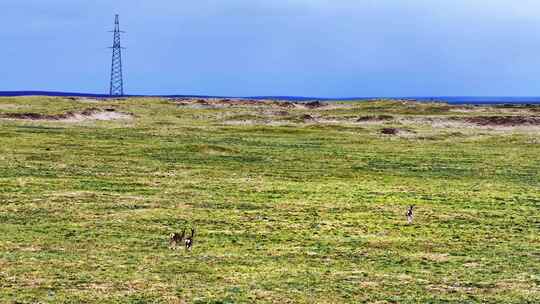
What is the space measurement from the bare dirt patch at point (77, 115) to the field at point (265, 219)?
2039 centimetres

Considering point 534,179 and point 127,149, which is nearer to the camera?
point 534,179

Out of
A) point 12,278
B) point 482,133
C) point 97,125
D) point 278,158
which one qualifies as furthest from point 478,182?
point 97,125

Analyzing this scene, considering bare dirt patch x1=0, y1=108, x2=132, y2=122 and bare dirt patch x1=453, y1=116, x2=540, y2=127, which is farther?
bare dirt patch x1=453, y1=116, x2=540, y2=127

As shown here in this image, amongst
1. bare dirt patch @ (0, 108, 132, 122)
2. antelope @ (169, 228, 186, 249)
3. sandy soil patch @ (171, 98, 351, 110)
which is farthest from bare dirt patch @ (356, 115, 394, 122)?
antelope @ (169, 228, 186, 249)

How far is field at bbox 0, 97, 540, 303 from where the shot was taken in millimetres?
23297

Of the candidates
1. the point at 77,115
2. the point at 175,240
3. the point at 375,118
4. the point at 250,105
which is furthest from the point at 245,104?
the point at 175,240

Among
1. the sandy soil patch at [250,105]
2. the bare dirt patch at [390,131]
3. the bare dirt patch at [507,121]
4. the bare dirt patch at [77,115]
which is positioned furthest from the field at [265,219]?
the sandy soil patch at [250,105]

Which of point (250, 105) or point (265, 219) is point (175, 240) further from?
point (250, 105)

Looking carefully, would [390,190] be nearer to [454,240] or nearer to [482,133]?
[454,240]

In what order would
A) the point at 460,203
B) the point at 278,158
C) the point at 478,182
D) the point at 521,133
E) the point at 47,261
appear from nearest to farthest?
the point at 47,261 → the point at 460,203 → the point at 478,182 → the point at 278,158 → the point at 521,133

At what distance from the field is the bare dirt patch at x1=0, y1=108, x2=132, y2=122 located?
20.4m

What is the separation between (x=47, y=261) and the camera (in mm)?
25641

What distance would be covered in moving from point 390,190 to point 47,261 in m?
23.7

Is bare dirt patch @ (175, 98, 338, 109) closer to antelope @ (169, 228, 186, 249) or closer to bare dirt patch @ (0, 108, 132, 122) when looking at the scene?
bare dirt patch @ (0, 108, 132, 122)
